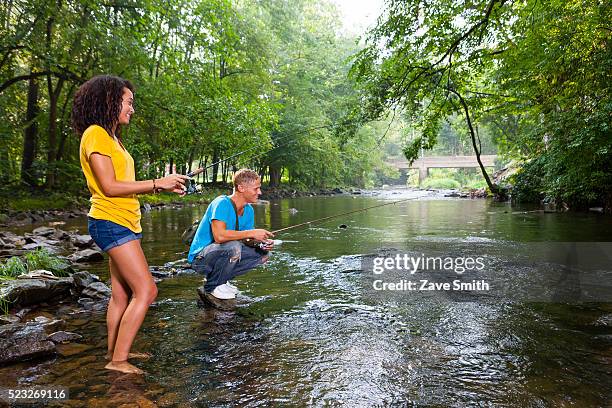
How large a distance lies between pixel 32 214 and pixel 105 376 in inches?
523

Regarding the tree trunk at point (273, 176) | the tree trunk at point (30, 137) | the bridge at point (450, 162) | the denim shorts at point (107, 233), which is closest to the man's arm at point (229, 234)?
the denim shorts at point (107, 233)

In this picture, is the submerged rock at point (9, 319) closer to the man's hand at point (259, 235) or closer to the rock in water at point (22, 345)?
the rock in water at point (22, 345)

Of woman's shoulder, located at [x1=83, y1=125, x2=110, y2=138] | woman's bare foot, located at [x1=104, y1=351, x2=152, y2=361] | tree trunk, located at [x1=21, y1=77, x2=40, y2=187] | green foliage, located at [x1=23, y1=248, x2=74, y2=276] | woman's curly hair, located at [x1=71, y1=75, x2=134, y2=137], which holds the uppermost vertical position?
tree trunk, located at [x1=21, y1=77, x2=40, y2=187]

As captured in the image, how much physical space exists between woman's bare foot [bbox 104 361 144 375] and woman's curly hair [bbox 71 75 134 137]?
60.2 inches

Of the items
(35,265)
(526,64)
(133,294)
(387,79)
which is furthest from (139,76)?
(133,294)

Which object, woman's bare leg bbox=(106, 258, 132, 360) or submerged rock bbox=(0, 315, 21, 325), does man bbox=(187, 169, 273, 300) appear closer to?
woman's bare leg bbox=(106, 258, 132, 360)

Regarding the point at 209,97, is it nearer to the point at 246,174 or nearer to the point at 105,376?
the point at 246,174

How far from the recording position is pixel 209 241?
172 inches

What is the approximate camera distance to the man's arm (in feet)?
13.4

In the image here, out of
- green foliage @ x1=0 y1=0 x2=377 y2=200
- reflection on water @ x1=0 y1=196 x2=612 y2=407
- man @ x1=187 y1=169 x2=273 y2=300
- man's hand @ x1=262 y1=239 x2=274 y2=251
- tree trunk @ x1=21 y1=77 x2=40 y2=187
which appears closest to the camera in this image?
reflection on water @ x1=0 y1=196 x2=612 y2=407

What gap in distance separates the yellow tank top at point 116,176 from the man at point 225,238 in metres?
1.44

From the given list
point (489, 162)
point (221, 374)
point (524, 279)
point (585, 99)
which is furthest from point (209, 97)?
point (489, 162)

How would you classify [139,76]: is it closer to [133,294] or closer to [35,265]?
[35,265]

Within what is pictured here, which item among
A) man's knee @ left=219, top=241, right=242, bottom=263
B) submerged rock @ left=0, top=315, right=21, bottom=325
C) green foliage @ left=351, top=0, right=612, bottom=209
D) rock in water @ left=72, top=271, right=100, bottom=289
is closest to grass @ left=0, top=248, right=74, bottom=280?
rock in water @ left=72, top=271, right=100, bottom=289
